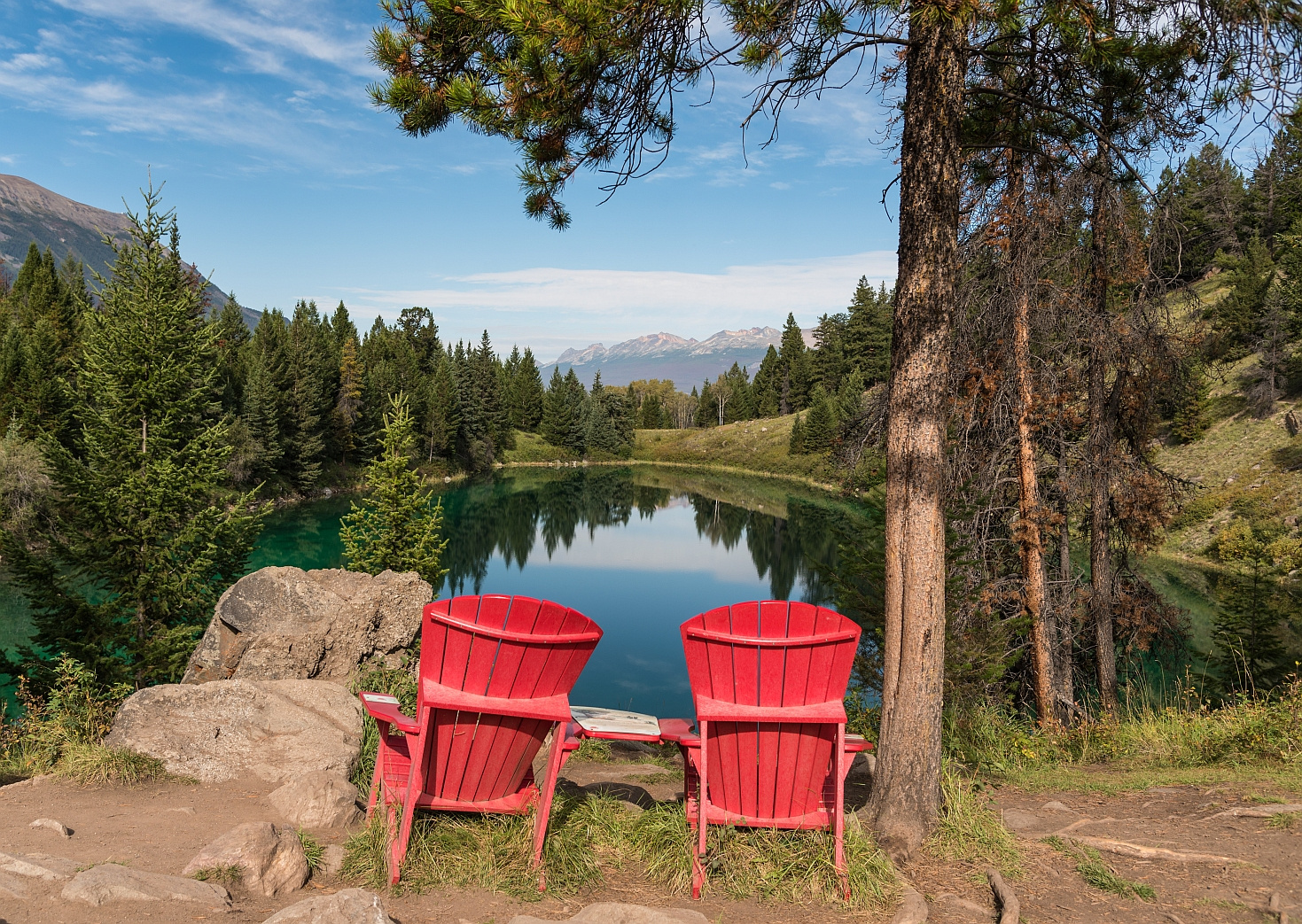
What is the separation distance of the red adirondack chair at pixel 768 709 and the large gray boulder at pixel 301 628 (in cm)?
457

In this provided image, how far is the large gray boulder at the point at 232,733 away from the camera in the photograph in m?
4.21

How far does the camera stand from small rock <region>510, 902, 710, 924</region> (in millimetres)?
2549

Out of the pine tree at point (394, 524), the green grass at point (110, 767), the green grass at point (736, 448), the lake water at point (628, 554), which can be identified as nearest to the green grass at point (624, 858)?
the green grass at point (110, 767)

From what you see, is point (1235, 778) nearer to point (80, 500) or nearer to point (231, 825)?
point (231, 825)

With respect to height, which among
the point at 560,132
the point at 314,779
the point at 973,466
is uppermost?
the point at 560,132

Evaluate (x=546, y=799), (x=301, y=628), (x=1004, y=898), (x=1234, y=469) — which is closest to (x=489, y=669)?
(x=546, y=799)

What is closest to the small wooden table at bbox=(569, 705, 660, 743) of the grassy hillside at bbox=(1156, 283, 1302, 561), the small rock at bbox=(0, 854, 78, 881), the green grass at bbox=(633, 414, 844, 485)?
the small rock at bbox=(0, 854, 78, 881)

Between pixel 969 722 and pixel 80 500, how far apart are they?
1041 centimetres

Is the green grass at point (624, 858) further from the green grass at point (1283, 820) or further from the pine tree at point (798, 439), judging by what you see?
the pine tree at point (798, 439)

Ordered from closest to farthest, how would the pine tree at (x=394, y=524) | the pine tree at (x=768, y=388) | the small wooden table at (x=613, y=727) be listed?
the small wooden table at (x=613, y=727) → the pine tree at (x=394, y=524) → the pine tree at (x=768, y=388)

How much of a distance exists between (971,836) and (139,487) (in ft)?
34.0

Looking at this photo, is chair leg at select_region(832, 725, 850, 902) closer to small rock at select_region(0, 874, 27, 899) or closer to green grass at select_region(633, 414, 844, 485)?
small rock at select_region(0, 874, 27, 899)

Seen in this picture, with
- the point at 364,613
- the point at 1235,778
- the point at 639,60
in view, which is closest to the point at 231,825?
the point at 364,613

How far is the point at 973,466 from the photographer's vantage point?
27.5ft
